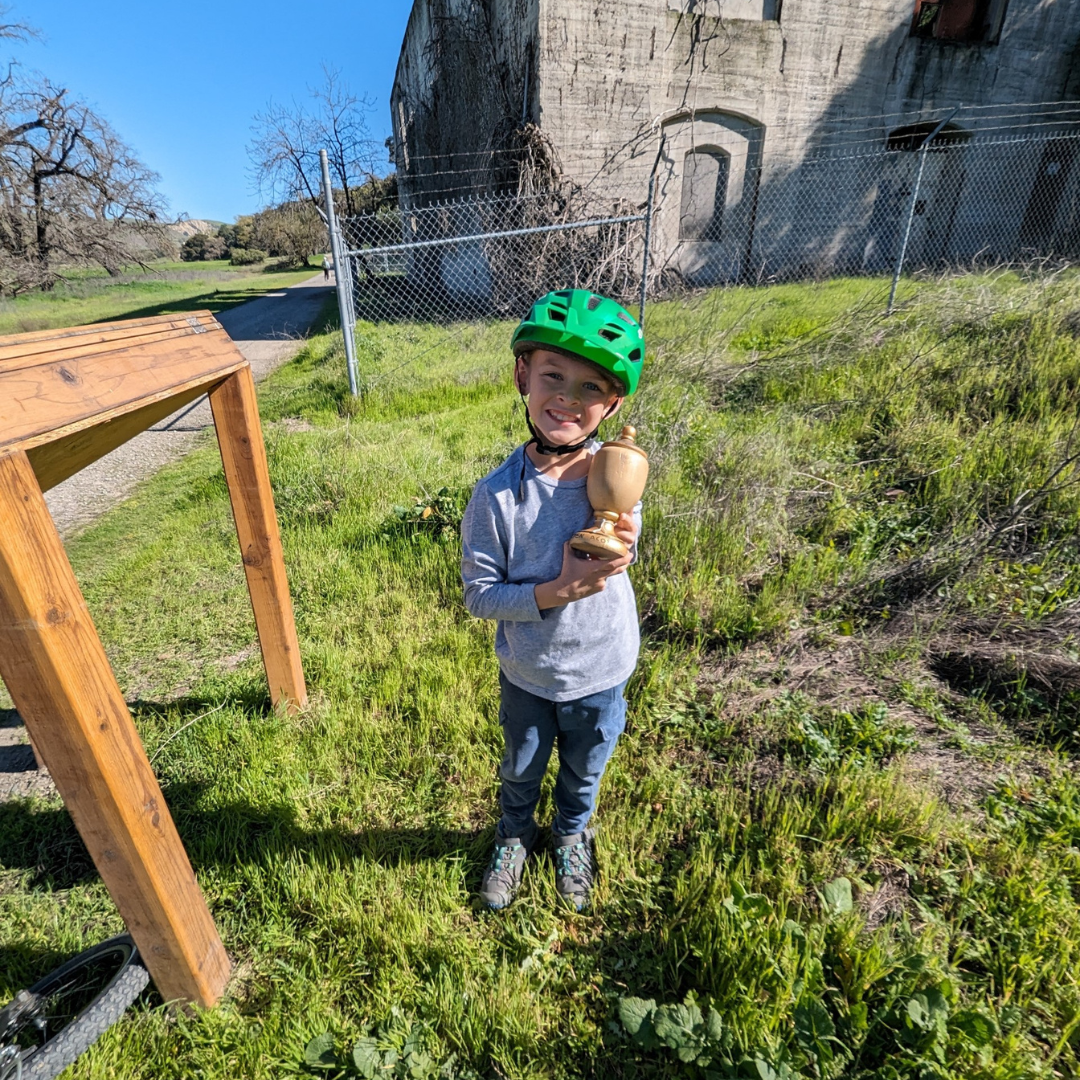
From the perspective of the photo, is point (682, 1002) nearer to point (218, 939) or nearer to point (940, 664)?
point (218, 939)

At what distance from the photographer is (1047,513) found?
3338 millimetres

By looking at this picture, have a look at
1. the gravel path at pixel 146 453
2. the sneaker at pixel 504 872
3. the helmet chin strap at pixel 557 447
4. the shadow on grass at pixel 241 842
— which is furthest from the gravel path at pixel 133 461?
the helmet chin strap at pixel 557 447

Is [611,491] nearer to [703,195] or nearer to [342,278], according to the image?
[342,278]

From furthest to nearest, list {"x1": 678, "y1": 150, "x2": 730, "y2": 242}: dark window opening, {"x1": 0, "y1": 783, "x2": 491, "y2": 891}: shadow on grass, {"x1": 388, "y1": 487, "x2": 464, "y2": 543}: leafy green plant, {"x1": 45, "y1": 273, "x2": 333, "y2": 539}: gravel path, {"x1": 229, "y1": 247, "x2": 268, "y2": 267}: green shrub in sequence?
{"x1": 229, "y1": 247, "x2": 268, "y2": 267}: green shrub < {"x1": 678, "y1": 150, "x2": 730, "y2": 242}: dark window opening < {"x1": 45, "y1": 273, "x2": 333, "y2": 539}: gravel path < {"x1": 388, "y1": 487, "x2": 464, "y2": 543}: leafy green plant < {"x1": 0, "y1": 783, "x2": 491, "y2": 891}: shadow on grass

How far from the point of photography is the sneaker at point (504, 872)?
1902 mm

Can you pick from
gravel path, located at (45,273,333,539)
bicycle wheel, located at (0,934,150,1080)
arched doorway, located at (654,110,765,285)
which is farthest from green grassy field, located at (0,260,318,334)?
bicycle wheel, located at (0,934,150,1080)

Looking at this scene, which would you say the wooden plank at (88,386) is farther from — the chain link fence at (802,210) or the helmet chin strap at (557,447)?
the chain link fence at (802,210)

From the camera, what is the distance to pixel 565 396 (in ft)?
4.79

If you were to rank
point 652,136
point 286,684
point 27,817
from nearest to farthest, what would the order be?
point 27,817 < point 286,684 < point 652,136

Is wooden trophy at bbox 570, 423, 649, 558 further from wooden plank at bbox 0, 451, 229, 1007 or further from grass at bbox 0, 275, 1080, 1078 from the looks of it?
grass at bbox 0, 275, 1080, 1078

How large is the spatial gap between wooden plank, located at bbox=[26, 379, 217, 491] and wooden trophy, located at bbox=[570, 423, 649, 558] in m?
1.08

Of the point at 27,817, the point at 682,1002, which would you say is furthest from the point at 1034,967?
the point at 27,817

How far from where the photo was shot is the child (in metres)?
1.43

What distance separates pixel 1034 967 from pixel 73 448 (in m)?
2.78
